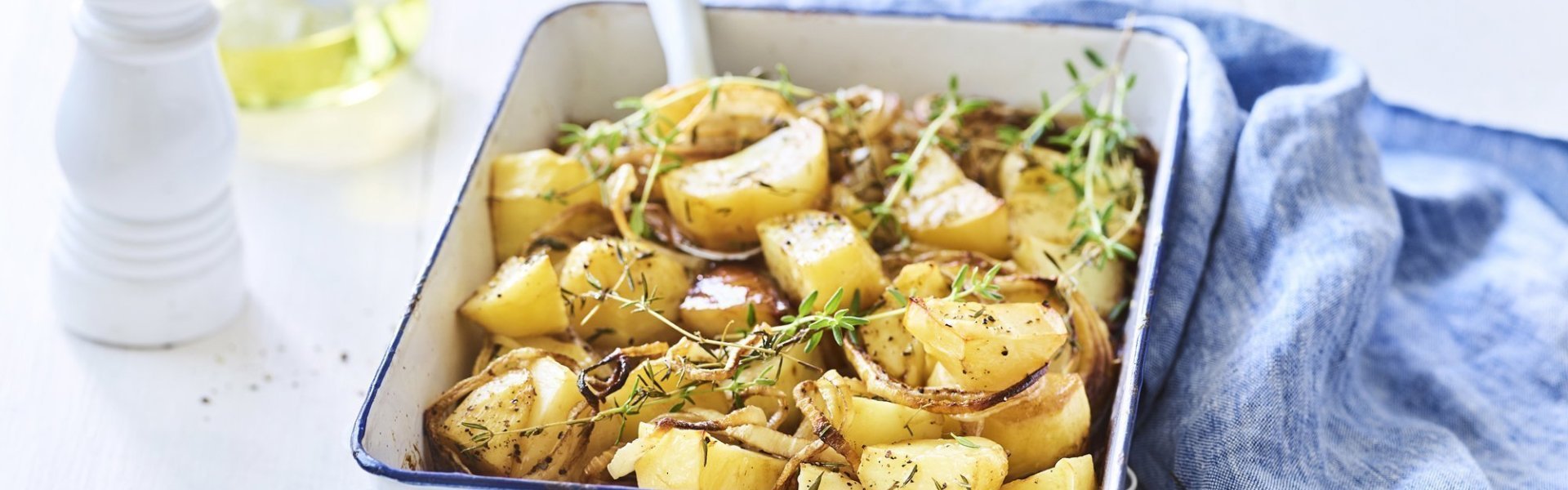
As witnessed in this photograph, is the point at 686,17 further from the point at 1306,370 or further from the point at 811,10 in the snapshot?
the point at 1306,370

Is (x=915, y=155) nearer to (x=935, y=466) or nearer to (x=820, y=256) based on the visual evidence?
(x=820, y=256)

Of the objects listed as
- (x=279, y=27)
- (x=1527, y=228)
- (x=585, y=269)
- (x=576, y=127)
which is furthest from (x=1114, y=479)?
(x=279, y=27)

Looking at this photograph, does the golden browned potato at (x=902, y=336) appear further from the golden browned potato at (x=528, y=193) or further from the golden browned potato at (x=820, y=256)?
the golden browned potato at (x=528, y=193)

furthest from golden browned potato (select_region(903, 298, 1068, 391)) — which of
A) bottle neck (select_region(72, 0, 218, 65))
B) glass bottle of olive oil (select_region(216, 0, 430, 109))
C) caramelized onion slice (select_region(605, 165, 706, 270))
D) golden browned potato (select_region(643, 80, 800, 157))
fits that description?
glass bottle of olive oil (select_region(216, 0, 430, 109))

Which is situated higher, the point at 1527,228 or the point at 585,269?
the point at 585,269

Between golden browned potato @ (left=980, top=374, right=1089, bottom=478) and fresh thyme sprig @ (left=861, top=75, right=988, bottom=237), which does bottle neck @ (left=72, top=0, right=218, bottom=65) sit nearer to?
fresh thyme sprig @ (left=861, top=75, right=988, bottom=237)
